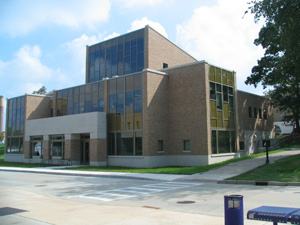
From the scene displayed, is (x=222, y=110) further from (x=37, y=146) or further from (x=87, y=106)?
(x=37, y=146)

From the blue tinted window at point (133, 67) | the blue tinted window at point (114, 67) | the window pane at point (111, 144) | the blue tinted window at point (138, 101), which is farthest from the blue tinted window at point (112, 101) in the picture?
the blue tinted window at point (114, 67)

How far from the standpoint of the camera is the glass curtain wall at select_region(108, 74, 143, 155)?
29109 millimetres

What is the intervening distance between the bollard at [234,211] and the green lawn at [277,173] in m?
10.9

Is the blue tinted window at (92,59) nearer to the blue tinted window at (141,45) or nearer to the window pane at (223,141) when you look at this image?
the blue tinted window at (141,45)

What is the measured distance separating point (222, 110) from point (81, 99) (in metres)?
16.0

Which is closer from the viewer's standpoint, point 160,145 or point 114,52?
point 160,145

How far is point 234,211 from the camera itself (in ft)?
19.5

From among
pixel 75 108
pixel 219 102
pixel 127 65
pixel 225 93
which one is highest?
pixel 127 65

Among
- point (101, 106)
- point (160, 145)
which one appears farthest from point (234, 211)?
point (101, 106)

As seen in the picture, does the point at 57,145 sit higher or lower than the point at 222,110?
lower

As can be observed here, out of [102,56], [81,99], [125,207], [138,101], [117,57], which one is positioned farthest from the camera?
[102,56]

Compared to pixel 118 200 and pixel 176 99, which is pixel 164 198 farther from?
pixel 176 99

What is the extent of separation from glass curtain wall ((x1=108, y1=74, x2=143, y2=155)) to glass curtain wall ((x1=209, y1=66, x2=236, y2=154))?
6.84m

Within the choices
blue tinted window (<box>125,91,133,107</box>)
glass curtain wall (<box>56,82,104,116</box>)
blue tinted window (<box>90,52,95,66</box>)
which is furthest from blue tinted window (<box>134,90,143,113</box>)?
blue tinted window (<box>90,52,95,66</box>)
